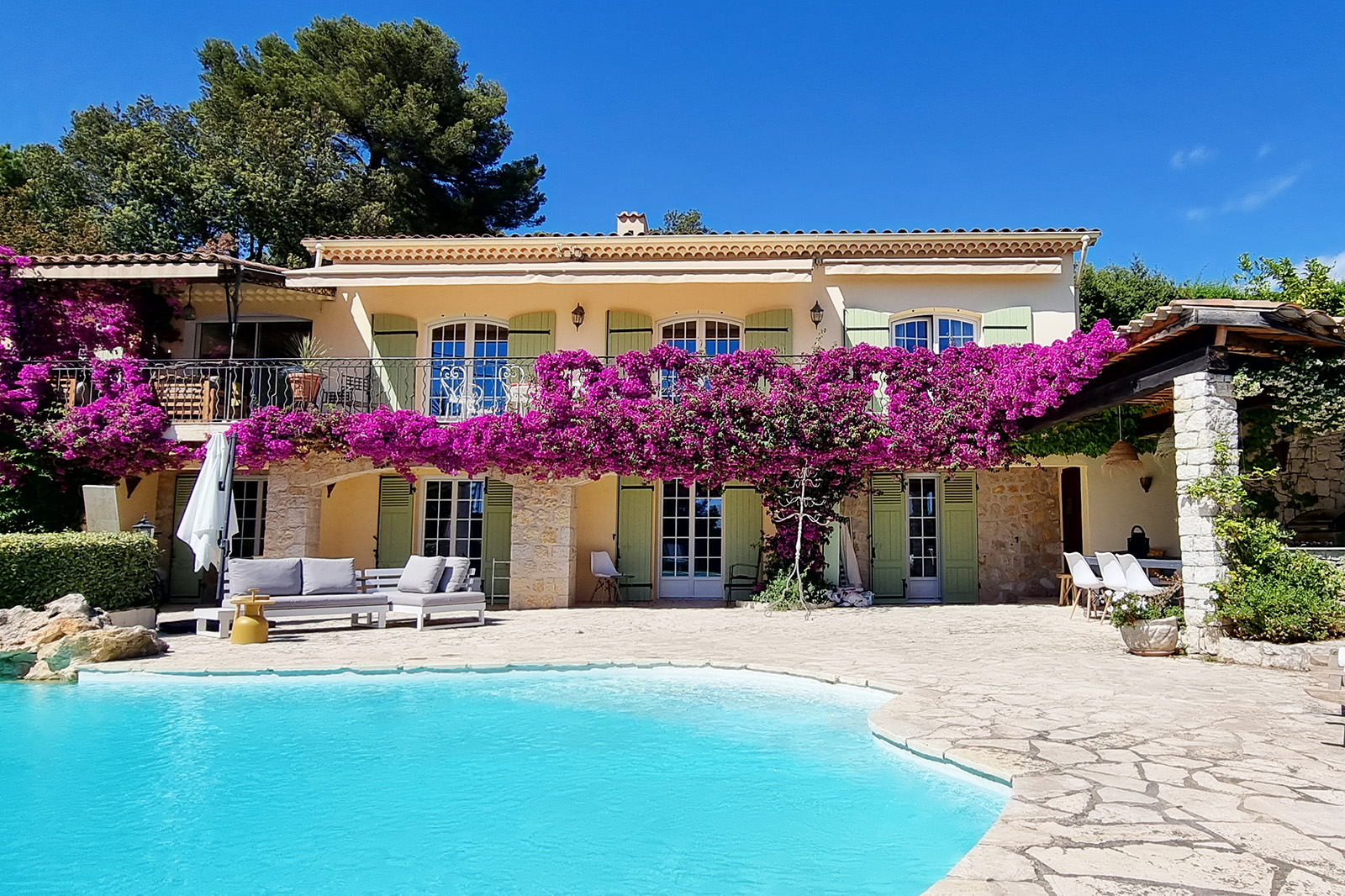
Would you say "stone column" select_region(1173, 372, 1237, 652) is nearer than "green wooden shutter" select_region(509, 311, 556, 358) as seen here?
Yes

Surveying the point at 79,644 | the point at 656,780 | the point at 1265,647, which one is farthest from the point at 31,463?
the point at 1265,647

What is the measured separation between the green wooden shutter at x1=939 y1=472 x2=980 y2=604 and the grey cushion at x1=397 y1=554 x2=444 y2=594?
27.3ft

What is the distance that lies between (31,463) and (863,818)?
13.5m

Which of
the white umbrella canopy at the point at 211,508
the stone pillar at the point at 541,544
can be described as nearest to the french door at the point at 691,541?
the stone pillar at the point at 541,544

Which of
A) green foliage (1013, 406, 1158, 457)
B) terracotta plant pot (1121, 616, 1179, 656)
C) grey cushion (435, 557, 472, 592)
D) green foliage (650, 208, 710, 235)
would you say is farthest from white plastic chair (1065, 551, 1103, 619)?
green foliage (650, 208, 710, 235)

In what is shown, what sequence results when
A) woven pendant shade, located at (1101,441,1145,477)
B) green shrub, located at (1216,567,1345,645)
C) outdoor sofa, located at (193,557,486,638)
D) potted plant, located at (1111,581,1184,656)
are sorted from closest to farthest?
green shrub, located at (1216,567,1345,645) < potted plant, located at (1111,581,1184,656) < outdoor sofa, located at (193,557,486,638) < woven pendant shade, located at (1101,441,1145,477)

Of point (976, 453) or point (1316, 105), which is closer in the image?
point (976, 453)

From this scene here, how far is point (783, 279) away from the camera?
41.9 feet

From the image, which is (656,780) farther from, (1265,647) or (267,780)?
(1265,647)

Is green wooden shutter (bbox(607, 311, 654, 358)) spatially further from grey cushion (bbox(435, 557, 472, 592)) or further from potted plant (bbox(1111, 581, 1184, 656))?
potted plant (bbox(1111, 581, 1184, 656))

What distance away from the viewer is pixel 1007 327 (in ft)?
44.2

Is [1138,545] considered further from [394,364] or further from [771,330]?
[394,364]

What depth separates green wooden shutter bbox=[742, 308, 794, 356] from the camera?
13.9 m

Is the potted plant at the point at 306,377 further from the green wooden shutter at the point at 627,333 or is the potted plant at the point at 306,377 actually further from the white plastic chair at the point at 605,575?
the white plastic chair at the point at 605,575
